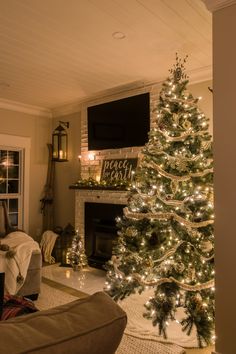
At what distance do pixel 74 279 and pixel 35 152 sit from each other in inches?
107

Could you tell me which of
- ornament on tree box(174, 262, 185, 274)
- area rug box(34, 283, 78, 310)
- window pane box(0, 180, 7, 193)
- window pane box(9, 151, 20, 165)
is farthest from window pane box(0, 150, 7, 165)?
ornament on tree box(174, 262, 185, 274)

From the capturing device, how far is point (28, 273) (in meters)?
3.26

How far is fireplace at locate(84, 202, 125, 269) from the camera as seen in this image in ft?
14.7

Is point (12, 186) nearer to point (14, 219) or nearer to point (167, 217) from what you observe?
point (14, 219)

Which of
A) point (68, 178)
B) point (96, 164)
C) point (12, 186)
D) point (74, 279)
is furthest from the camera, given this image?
Result: point (68, 178)

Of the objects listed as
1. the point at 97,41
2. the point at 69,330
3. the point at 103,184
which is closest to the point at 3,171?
the point at 103,184

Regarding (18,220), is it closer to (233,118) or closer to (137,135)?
(137,135)

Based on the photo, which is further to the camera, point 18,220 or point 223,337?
point 18,220

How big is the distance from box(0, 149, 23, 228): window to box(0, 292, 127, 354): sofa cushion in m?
4.88

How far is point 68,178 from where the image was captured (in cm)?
558

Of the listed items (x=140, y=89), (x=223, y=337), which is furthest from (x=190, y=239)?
(x=140, y=89)

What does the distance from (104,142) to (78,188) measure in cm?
90

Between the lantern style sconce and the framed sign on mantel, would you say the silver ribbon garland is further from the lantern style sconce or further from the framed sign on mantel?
the lantern style sconce

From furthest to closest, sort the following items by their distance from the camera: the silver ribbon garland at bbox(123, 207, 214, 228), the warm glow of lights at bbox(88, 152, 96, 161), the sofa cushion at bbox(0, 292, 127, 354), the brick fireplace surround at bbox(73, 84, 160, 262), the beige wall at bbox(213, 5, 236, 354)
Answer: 1. the warm glow of lights at bbox(88, 152, 96, 161)
2. the brick fireplace surround at bbox(73, 84, 160, 262)
3. the silver ribbon garland at bbox(123, 207, 214, 228)
4. the beige wall at bbox(213, 5, 236, 354)
5. the sofa cushion at bbox(0, 292, 127, 354)
